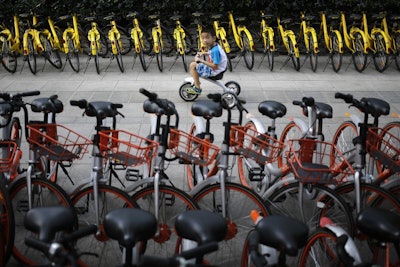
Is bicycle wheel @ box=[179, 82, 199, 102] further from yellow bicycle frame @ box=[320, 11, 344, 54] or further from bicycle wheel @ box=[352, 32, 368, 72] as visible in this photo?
bicycle wheel @ box=[352, 32, 368, 72]

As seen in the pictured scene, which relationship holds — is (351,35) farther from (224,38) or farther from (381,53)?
(224,38)

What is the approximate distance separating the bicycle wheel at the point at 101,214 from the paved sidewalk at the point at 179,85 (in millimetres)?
3091

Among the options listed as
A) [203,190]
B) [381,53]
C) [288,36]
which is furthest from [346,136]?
[381,53]

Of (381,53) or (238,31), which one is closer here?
(381,53)

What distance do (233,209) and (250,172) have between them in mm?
970

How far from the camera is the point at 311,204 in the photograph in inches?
162

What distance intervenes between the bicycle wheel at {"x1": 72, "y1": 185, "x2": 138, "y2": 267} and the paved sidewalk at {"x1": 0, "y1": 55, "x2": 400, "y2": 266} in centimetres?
309

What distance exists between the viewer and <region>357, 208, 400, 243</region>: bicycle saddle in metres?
2.58

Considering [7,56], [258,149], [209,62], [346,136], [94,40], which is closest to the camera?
[258,149]

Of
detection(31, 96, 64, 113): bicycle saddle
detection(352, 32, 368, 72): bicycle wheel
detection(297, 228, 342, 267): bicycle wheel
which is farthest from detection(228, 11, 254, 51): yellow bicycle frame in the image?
detection(297, 228, 342, 267): bicycle wheel

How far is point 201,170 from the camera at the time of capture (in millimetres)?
4879

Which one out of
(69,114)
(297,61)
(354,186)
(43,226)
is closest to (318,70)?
(297,61)

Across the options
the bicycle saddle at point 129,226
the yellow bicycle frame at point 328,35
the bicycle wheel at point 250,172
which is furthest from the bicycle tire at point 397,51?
the bicycle saddle at point 129,226

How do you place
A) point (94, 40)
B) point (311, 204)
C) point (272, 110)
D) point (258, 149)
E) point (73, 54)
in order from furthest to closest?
point (73, 54) → point (94, 40) → point (272, 110) → point (258, 149) → point (311, 204)
